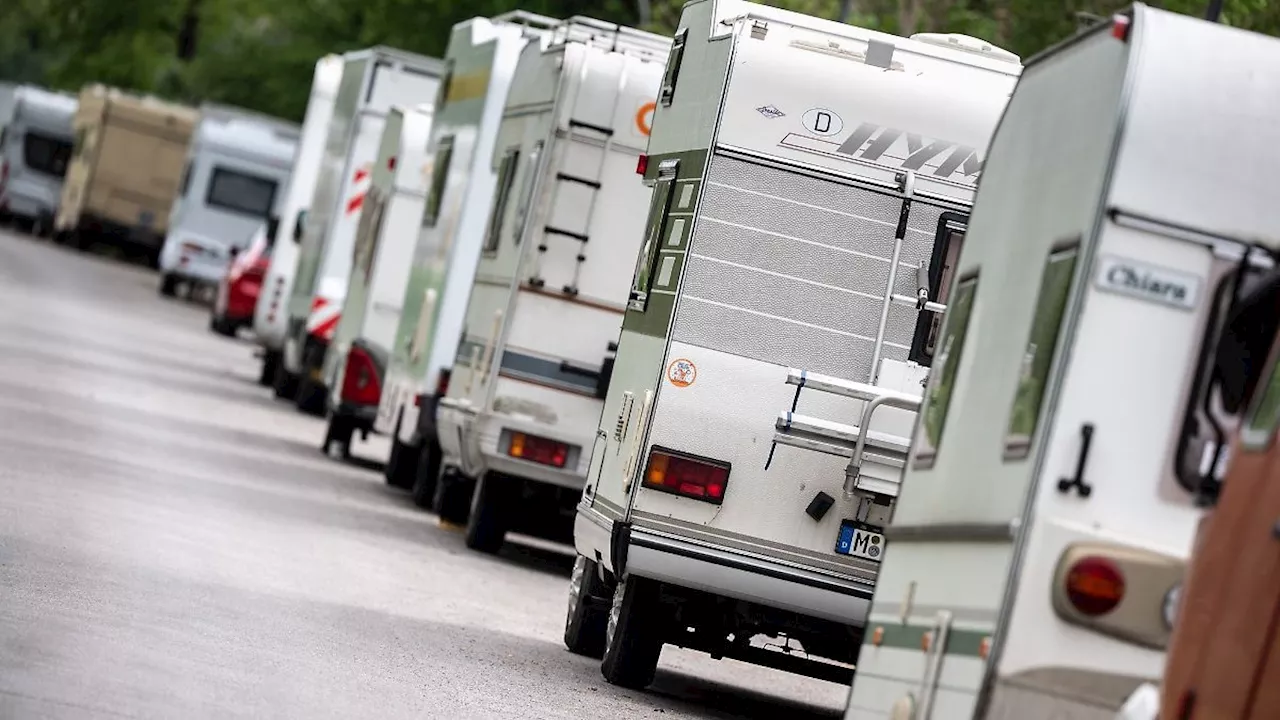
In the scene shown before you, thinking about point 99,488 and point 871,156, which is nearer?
point 871,156

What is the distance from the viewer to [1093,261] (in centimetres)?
722

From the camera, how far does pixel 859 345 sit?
39.7 ft

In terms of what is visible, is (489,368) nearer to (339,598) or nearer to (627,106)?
(627,106)

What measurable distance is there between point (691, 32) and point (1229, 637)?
7.75 meters

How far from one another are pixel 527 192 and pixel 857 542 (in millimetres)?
5954

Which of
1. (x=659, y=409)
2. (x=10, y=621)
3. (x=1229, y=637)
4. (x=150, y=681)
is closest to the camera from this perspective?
(x=1229, y=637)

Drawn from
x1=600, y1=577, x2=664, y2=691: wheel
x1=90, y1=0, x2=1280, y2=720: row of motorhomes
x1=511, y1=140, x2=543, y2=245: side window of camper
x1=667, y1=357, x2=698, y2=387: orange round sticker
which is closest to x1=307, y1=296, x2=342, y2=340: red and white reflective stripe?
x1=90, y1=0, x2=1280, y2=720: row of motorhomes

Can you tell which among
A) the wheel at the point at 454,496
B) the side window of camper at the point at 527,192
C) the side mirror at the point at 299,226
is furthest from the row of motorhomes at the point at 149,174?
the side window of camper at the point at 527,192

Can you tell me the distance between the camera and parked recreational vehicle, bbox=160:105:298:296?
47969mm

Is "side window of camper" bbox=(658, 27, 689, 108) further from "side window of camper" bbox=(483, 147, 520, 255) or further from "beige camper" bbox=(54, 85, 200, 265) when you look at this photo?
"beige camper" bbox=(54, 85, 200, 265)

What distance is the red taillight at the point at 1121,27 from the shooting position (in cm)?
748

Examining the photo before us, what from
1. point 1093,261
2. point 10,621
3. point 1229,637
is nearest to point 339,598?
point 10,621

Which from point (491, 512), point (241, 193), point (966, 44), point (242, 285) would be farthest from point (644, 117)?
point (241, 193)

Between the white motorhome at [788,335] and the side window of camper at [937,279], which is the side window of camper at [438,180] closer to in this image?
the white motorhome at [788,335]
